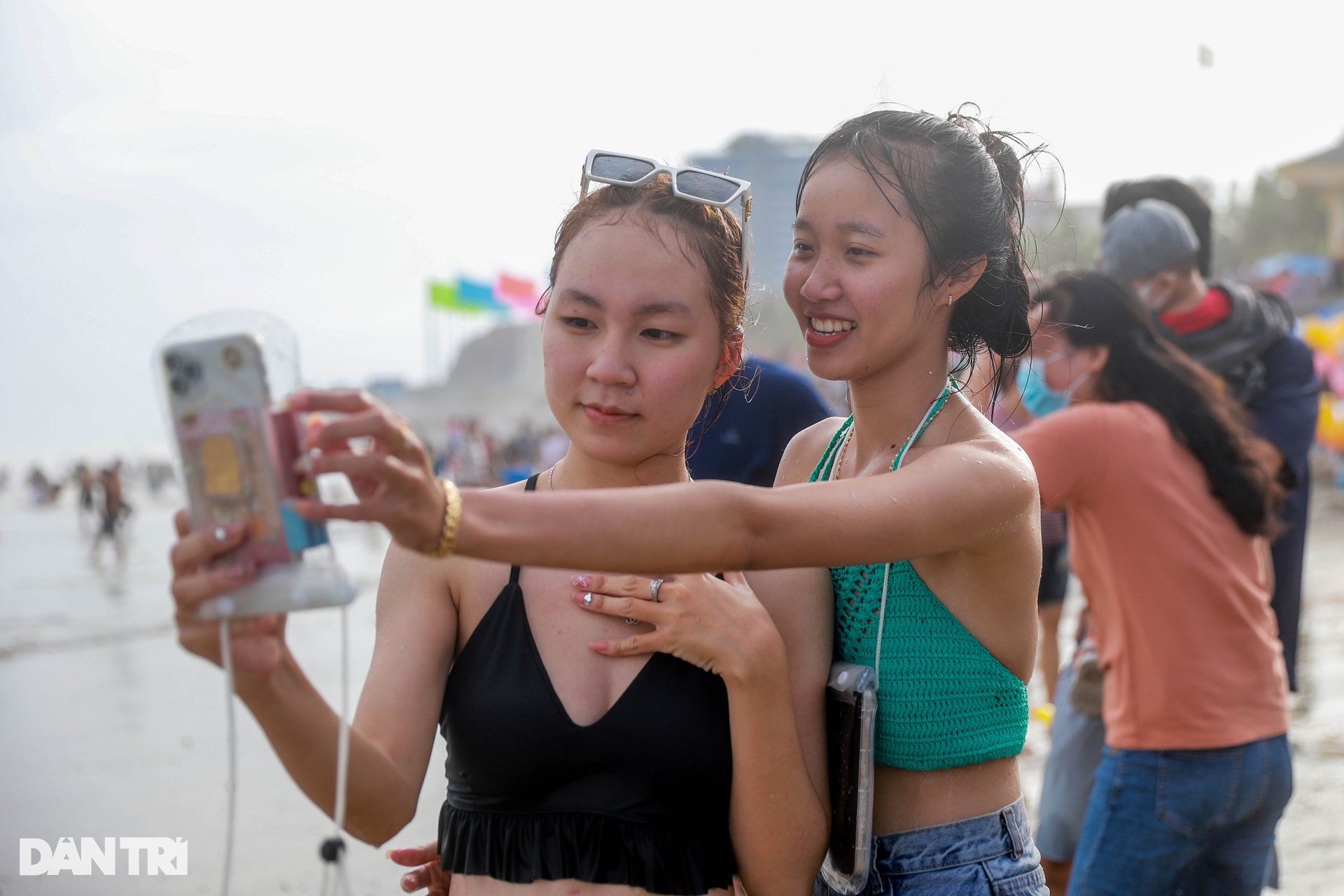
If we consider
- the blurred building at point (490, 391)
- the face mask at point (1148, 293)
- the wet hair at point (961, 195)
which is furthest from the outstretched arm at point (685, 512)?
the blurred building at point (490, 391)

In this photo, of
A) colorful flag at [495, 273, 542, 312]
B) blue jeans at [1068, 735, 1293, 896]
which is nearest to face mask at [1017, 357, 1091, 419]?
blue jeans at [1068, 735, 1293, 896]

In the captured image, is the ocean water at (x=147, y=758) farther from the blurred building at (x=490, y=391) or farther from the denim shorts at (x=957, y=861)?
the blurred building at (x=490, y=391)

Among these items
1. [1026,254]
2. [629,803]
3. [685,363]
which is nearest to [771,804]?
[629,803]

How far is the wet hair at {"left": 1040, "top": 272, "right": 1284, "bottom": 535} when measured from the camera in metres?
2.88

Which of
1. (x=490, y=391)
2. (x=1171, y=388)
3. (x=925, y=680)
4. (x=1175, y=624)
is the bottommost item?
(x=490, y=391)

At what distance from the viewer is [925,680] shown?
1.79m

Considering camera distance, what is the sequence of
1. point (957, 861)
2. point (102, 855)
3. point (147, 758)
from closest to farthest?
point (957, 861) < point (102, 855) < point (147, 758)

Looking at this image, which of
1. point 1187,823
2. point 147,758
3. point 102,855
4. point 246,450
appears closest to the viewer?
point 246,450

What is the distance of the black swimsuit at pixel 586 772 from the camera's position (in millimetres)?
1661

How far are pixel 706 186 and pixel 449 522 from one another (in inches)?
38.1

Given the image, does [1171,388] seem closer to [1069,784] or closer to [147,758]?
[1069,784]

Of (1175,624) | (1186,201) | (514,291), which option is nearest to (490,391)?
(514,291)

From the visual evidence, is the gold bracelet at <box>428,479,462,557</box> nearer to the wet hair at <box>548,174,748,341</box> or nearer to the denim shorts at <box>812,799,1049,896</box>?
the wet hair at <box>548,174,748,341</box>

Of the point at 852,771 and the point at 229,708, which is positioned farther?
the point at 852,771
